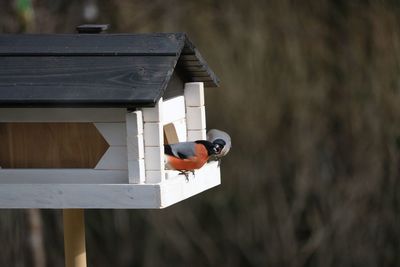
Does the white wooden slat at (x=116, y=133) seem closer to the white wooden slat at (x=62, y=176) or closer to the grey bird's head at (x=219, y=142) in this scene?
the white wooden slat at (x=62, y=176)

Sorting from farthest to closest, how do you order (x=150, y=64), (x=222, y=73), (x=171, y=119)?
(x=222, y=73)
(x=171, y=119)
(x=150, y=64)

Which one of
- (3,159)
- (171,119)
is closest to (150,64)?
(171,119)

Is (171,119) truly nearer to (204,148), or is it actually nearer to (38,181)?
(204,148)

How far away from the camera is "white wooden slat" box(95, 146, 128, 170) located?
9.71 feet

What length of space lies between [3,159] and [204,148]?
23.3 inches

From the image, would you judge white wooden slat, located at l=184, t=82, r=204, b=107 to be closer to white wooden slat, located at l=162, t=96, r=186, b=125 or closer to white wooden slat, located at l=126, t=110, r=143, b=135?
white wooden slat, located at l=162, t=96, r=186, b=125

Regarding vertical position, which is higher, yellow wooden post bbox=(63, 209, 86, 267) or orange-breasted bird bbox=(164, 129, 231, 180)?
orange-breasted bird bbox=(164, 129, 231, 180)

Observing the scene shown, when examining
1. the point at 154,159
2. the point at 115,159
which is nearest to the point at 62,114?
the point at 115,159

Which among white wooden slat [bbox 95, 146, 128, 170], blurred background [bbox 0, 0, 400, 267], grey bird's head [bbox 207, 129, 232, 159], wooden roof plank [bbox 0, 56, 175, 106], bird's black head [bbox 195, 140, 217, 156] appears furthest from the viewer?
blurred background [bbox 0, 0, 400, 267]

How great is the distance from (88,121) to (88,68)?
0.15m

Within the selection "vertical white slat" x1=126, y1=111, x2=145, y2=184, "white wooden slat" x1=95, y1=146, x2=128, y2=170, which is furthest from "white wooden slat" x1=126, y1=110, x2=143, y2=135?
"white wooden slat" x1=95, y1=146, x2=128, y2=170

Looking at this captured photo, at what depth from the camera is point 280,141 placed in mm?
5734

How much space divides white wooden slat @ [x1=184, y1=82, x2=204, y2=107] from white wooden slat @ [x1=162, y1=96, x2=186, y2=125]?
2 cm

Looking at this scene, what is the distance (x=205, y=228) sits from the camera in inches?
232
